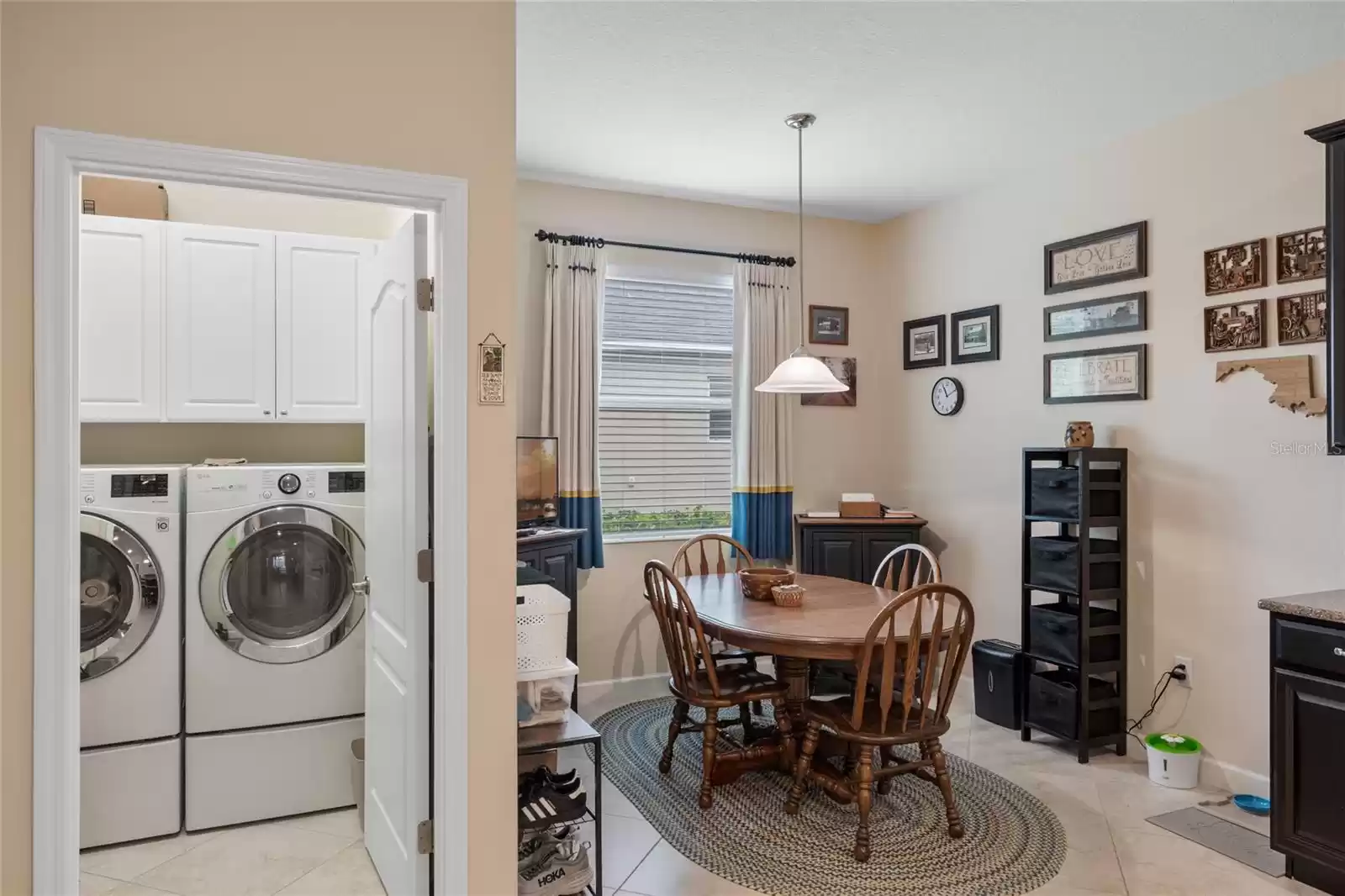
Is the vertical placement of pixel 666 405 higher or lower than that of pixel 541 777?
higher

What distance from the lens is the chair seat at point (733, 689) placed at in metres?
3.10

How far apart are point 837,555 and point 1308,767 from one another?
7.73 feet

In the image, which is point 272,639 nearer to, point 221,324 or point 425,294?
point 221,324

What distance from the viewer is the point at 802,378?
3.41 metres

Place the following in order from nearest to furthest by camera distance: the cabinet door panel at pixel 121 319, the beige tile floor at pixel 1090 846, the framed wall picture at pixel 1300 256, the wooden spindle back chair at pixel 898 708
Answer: the beige tile floor at pixel 1090 846, the wooden spindle back chair at pixel 898 708, the cabinet door panel at pixel 121 319, the framed wall picture at pixel 1300 256

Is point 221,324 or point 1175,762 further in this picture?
point 1175,762

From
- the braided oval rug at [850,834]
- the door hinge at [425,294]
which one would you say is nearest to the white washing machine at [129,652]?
the door hinge at [425,294]

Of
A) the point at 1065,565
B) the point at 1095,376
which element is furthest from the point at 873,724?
the point at 1095,376

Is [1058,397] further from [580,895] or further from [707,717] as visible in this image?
[580,895]

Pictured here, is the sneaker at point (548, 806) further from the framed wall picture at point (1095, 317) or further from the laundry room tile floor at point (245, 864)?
the framed wall picture at point (1095, 317)

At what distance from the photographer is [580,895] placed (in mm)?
2359

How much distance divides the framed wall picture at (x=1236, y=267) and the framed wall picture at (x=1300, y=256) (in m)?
0.05

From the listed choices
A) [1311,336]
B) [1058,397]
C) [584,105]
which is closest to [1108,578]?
[1058,397]

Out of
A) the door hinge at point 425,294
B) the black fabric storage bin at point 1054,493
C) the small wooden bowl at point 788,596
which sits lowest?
the small wooden bowl at point 788,596
